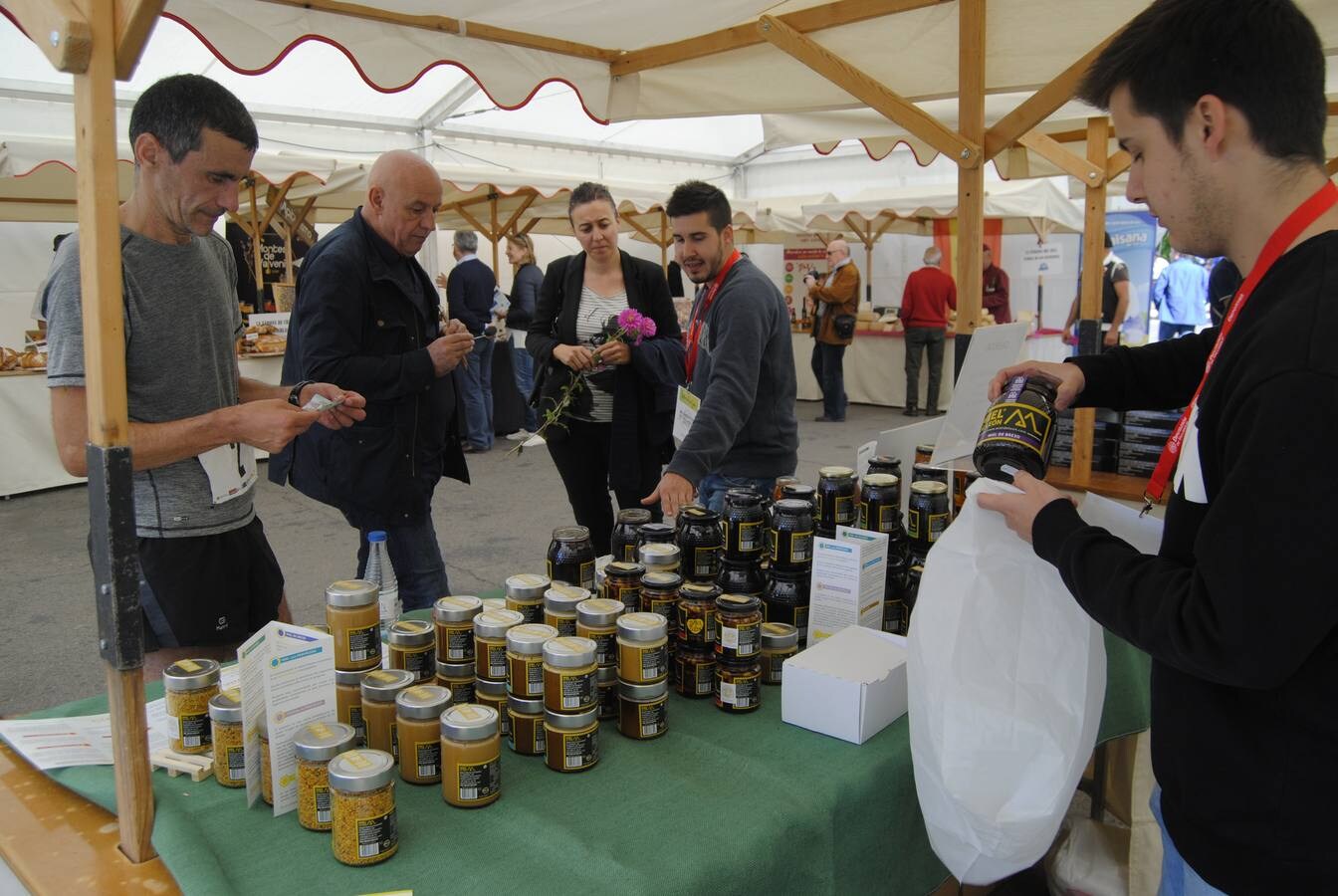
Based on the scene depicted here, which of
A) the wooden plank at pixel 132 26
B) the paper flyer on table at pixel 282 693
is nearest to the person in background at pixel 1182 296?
the paper flyer on table at pixel 282 693

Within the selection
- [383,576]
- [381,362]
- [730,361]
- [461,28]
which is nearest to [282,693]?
[383,576]

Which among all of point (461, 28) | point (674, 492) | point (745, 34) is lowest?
point (674, 492)

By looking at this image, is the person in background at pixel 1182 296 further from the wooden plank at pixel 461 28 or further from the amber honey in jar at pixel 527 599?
the amber honey in jar at pixel 527 599

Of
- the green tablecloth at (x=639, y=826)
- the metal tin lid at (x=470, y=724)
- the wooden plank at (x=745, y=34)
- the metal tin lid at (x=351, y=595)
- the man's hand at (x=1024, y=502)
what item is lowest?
the green tablecloth at (x=639, y=826)

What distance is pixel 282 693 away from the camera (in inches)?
52.5

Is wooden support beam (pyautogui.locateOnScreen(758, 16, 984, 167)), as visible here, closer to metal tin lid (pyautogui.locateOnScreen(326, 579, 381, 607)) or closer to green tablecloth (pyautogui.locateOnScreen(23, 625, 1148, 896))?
green tablecloth (pyautogui.locateOnScreen(23, 625, 1148, 896))

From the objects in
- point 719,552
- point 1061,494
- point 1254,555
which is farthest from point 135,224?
point 1254,555

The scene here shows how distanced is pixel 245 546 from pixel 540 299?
1.73m

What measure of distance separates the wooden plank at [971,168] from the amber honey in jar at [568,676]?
1.75m

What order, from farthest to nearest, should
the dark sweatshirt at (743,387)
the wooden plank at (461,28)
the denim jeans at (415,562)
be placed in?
the denim jeans at (415,562), the wooden plank at (461,28), the dark sweatshirt at (743,387)

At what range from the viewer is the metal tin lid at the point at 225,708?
4.53ft

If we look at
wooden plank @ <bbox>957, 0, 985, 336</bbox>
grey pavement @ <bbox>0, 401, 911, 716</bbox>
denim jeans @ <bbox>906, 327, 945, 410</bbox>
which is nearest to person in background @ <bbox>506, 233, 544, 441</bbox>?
grey pavement @ <bbox>0, 401, 911, 716</bbox>

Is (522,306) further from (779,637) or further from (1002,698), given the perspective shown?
(1002,698)

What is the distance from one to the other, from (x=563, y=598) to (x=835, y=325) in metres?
8.91
